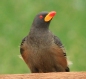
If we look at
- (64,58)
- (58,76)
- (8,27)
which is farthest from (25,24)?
(58,76)

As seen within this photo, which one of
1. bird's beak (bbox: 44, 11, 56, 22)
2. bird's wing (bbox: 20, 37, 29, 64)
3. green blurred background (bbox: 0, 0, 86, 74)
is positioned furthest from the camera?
green blurred background (bbox: 0, 0, 86, 74)

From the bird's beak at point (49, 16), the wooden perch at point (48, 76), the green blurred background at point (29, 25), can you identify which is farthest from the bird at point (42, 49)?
the green blurred background at point (29, 25)

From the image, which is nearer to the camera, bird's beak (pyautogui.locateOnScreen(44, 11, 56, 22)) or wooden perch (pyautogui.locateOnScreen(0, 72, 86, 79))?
wooden perch (pyautogui.locateOnScreen(0, 72, 86, 79))

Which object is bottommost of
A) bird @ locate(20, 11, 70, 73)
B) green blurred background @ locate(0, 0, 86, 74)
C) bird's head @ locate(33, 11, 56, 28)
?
green blurred background @ locate(0, 0, 86, 74)

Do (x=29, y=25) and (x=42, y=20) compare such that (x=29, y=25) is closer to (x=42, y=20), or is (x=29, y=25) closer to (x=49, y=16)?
(x=42, y=20)

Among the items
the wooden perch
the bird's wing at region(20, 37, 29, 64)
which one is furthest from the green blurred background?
the wooden perch

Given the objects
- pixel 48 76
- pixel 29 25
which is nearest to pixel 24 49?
pixel 48 76

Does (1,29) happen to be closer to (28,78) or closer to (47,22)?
(47,22)

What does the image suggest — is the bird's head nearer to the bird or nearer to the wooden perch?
the bird
